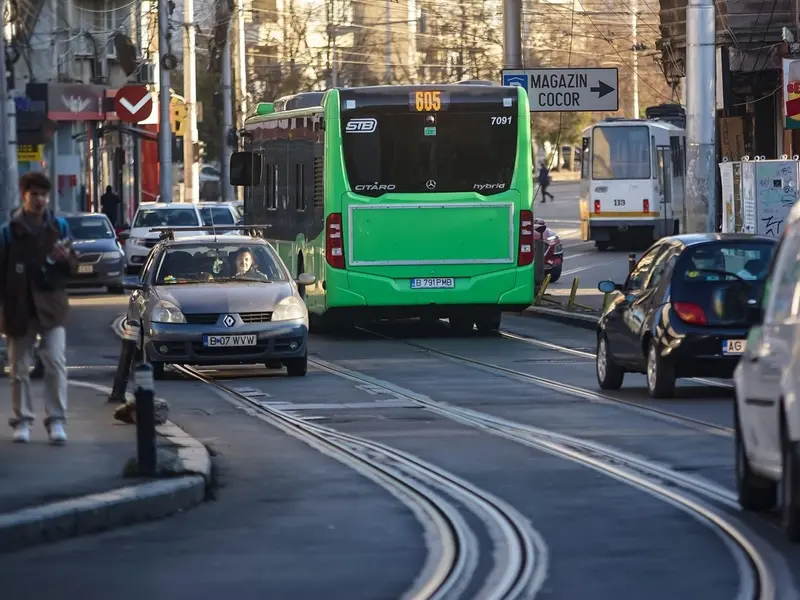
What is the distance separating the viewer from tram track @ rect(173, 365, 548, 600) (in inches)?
327

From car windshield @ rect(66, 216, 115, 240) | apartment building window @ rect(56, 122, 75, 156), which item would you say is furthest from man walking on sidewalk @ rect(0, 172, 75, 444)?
apartment building window @ rect(56, 122, 75, 156)

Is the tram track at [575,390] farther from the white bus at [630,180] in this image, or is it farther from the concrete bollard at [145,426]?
the white bus at [630,180]

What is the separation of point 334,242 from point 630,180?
27.5m

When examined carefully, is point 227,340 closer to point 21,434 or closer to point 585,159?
point 21,434

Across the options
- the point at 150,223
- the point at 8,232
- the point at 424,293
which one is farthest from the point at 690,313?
the point at 150,223

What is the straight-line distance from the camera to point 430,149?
25297mm

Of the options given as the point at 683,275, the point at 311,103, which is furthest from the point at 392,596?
the point at 311,103

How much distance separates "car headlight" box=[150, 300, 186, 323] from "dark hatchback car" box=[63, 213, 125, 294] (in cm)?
1771

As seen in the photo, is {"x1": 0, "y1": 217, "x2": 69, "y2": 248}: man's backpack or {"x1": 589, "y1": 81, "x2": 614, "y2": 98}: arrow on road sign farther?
{"x1": 589, "y1": 81, "x2": 614, "y2": 98}: arrow on road sign

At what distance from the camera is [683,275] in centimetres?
1691

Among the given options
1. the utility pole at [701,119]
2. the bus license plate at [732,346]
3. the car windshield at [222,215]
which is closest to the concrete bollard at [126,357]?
the bus license plate at [732,346]

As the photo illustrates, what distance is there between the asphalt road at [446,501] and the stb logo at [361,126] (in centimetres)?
547

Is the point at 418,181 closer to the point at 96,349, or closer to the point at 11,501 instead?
the point at 96,349

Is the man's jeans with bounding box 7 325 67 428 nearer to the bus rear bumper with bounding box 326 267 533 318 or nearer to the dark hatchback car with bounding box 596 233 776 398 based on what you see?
the dark hatchback car with bounding box 596 233 776 398
